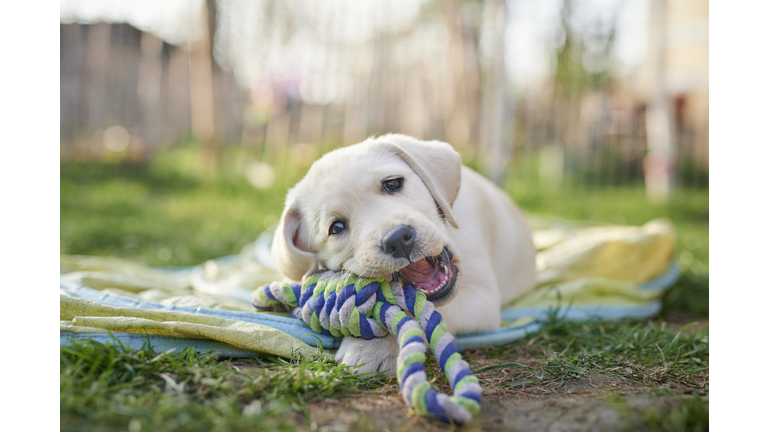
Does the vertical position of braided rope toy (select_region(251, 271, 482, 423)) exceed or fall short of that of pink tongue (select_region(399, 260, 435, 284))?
it falls short

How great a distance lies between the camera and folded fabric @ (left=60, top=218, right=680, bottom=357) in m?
2.15

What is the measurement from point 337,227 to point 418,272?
0.42 m

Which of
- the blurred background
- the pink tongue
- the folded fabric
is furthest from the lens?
the blurred background

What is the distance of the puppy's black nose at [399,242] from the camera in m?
2.02

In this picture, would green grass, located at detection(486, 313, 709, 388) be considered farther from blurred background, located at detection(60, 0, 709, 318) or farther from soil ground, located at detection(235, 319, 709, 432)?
blurred background, located at detection(60, 0, 709, 318)

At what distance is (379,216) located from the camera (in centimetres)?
218

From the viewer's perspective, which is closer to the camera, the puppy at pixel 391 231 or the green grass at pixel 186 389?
the green grass at pixel 186 389

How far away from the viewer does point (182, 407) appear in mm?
1569

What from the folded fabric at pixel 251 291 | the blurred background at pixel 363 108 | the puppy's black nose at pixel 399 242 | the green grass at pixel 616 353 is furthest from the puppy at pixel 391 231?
the blurred background at pixel 363 108

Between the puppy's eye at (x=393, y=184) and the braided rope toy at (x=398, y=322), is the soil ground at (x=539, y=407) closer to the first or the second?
the braided rope toy at (x=398, y=322)

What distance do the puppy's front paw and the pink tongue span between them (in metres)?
0.28

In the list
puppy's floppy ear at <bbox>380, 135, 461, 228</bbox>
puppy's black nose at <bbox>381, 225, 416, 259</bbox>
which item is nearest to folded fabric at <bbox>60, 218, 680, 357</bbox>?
puppy's black nose at <bbox>381, 225, 416, 259</bbox>

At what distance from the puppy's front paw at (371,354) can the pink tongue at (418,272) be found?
0.28 meters

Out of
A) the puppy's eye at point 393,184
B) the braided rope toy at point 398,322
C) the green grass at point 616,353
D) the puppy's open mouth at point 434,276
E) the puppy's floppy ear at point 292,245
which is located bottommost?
the green grass at point 616,353
